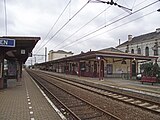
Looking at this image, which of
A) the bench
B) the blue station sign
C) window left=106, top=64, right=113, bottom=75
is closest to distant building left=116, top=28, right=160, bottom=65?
window left=106, top=64, right=113, bottom=75

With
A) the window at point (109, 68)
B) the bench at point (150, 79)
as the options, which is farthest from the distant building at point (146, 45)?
the bench at point (150, 79)

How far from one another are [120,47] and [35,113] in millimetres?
61681

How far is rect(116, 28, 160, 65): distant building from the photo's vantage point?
1980 inches

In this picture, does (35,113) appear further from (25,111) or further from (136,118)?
(136,118)

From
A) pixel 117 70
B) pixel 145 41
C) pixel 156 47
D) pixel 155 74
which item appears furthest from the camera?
pixel 145 41

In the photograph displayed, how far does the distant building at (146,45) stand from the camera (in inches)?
1980

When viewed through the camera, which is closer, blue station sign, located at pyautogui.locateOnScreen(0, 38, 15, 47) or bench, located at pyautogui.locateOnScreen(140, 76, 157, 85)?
blue station sign, located at pyautogui.locateOnScreen(0, 38, 15, 47)

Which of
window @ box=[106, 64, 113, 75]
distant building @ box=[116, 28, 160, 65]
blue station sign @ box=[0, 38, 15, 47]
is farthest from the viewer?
distant building @ box=[116, 28, 160, 65]

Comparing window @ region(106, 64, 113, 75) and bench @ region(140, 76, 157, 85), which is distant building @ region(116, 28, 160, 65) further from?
bench @ region(140, 76, 157, 85)

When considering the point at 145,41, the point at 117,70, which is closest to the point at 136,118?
the point at 117,70

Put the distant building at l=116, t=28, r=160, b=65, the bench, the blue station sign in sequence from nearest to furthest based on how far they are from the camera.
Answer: the blue station sign → the bench → the distant building at l=116, t=28, r=160, b=65

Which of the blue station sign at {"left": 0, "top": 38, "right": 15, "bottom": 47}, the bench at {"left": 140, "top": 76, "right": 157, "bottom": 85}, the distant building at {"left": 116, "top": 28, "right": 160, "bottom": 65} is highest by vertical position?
the distant building at {"left": 116, "top": 28, "right": 160, "bottom": 65}

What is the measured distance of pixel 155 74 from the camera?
86.4 ft

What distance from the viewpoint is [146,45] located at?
5484cm
